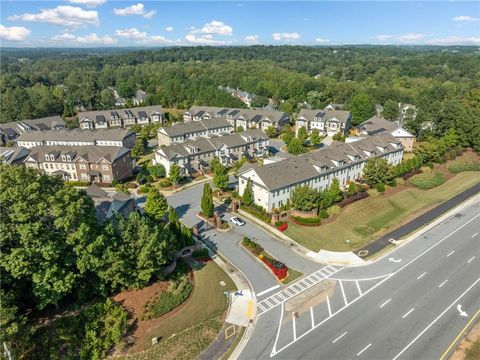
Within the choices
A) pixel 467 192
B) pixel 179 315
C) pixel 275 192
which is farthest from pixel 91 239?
pixel 467 192

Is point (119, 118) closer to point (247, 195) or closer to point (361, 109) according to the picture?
point (247, 195)

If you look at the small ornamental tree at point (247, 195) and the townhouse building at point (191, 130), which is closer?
the small ornamental tree at point (247, 195)

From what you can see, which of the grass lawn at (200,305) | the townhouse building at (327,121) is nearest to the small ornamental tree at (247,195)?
the grass lawn at (200,305)

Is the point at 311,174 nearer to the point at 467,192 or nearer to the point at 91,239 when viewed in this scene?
the point at 467,192

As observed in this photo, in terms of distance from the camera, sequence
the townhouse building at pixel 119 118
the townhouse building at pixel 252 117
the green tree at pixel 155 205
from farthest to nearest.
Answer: the townhouse building at pixel 119 118 < the townhouse building at pixel 252 117 < the green tree at pixel 155 205

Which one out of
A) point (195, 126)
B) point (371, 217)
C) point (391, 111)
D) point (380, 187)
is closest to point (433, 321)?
point (371, 217)

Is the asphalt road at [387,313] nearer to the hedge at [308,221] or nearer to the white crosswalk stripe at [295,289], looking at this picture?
the white crosswalk stripe at [295,289]
